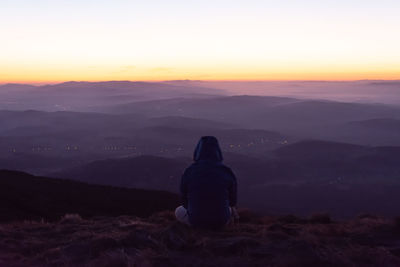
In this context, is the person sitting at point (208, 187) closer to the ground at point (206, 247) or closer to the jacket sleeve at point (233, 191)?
the jacket sleeve at point (233, 191)

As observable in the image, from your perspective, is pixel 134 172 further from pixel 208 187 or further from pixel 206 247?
pixel 206 247

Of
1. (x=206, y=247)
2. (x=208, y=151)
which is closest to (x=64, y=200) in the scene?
(x=208, y=151)

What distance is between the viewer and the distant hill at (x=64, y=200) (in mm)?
11602

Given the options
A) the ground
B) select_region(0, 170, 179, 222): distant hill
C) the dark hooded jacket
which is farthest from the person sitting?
select_region(0, 170, 179, 222): distant hill

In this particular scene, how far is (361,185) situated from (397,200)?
20533 millimetres

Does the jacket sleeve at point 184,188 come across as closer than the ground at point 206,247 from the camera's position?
No

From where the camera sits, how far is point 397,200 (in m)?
112

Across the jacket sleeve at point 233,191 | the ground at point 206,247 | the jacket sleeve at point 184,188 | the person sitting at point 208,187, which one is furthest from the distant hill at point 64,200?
the jacket sleeve at point 233,191

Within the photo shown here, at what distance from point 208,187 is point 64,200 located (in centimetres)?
918

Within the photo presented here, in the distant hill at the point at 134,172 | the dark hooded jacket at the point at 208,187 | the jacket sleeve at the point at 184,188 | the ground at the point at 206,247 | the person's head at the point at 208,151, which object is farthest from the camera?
the distant hill at the point at 134,172

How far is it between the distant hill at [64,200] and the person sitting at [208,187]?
20.3 feet

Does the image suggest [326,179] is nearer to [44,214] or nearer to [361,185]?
[361,185]

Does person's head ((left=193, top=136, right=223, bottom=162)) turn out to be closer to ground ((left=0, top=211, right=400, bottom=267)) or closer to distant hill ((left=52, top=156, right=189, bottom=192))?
ground ((left=0, top=211, right=400, bottom=267))

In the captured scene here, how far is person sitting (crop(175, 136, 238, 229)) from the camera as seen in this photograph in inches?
248
